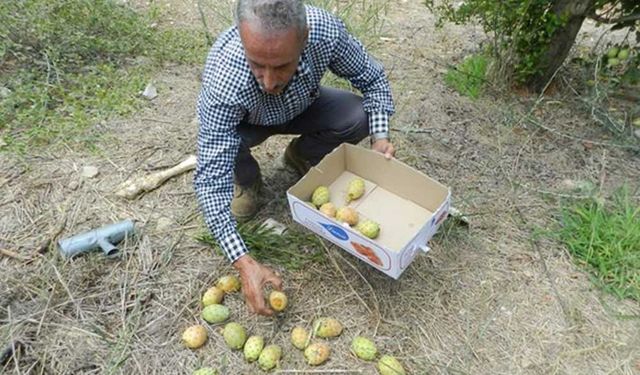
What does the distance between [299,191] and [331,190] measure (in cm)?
22

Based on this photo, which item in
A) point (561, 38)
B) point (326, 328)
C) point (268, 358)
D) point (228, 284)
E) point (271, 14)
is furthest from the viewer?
point (561, 38)

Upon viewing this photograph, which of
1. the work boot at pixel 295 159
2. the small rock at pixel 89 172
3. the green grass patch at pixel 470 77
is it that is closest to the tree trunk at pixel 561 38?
the green grass patch at pixel 470 77

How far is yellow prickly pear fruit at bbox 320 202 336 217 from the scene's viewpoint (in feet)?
6.89

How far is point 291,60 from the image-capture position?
1665 millimetres

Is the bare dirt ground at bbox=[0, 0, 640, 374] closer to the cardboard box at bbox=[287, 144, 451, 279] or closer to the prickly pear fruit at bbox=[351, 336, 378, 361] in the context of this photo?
the prickly pear fruit at bbox=[351, 336, 378, 361]

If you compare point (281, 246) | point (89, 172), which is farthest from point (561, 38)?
point (89, 172)

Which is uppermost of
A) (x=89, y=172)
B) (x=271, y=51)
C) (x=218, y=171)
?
(x=271, y=51)

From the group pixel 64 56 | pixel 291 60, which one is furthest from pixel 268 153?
pixel 64 56

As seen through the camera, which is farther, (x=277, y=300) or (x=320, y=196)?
(x=320, y=196)

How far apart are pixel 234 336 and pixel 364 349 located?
0.51m

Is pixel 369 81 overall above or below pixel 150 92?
above

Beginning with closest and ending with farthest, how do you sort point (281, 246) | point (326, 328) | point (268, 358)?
point (268, 358), point (326, 328), point (281, 246)

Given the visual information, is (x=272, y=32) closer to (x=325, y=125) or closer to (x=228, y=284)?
(x=325, y=125)

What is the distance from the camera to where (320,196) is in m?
2.19
